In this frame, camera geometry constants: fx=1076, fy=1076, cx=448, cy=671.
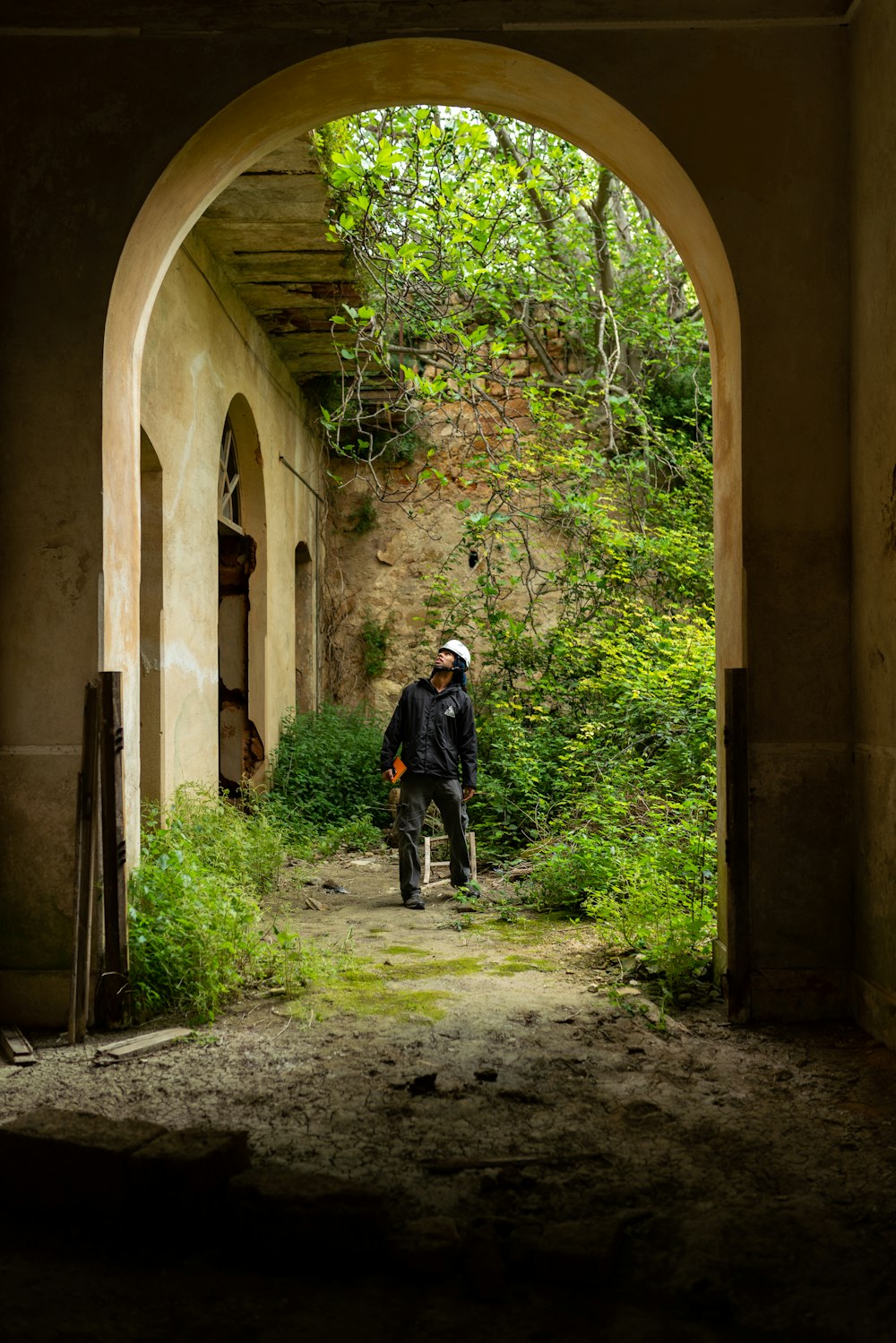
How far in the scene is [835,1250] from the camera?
266 centimetres

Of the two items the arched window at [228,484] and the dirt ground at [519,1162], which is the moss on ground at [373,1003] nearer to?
the dirt ground at [519,1162]

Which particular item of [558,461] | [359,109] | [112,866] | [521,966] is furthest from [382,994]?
[558,461]

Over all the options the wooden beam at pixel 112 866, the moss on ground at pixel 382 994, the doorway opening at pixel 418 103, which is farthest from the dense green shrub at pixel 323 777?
the doorway opening at pixel 418 103

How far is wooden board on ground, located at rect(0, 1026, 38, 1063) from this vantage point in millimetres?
4090

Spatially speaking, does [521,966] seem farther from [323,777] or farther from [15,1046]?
[323,777]

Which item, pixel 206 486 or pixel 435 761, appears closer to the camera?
pixel 435 761

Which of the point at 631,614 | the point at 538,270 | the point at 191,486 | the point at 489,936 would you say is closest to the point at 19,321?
the point at 191,486

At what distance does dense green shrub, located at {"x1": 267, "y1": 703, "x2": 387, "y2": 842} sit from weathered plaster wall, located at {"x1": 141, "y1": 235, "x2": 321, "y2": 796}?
0.33m

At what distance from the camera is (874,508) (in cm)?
425

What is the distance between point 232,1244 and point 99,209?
3934mm

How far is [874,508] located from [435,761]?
4.14 m

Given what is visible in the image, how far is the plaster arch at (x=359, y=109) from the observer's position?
4.57 meters

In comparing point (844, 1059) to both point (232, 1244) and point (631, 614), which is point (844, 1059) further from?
point (631, 614)

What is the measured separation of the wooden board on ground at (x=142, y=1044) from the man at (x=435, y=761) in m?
3.24
